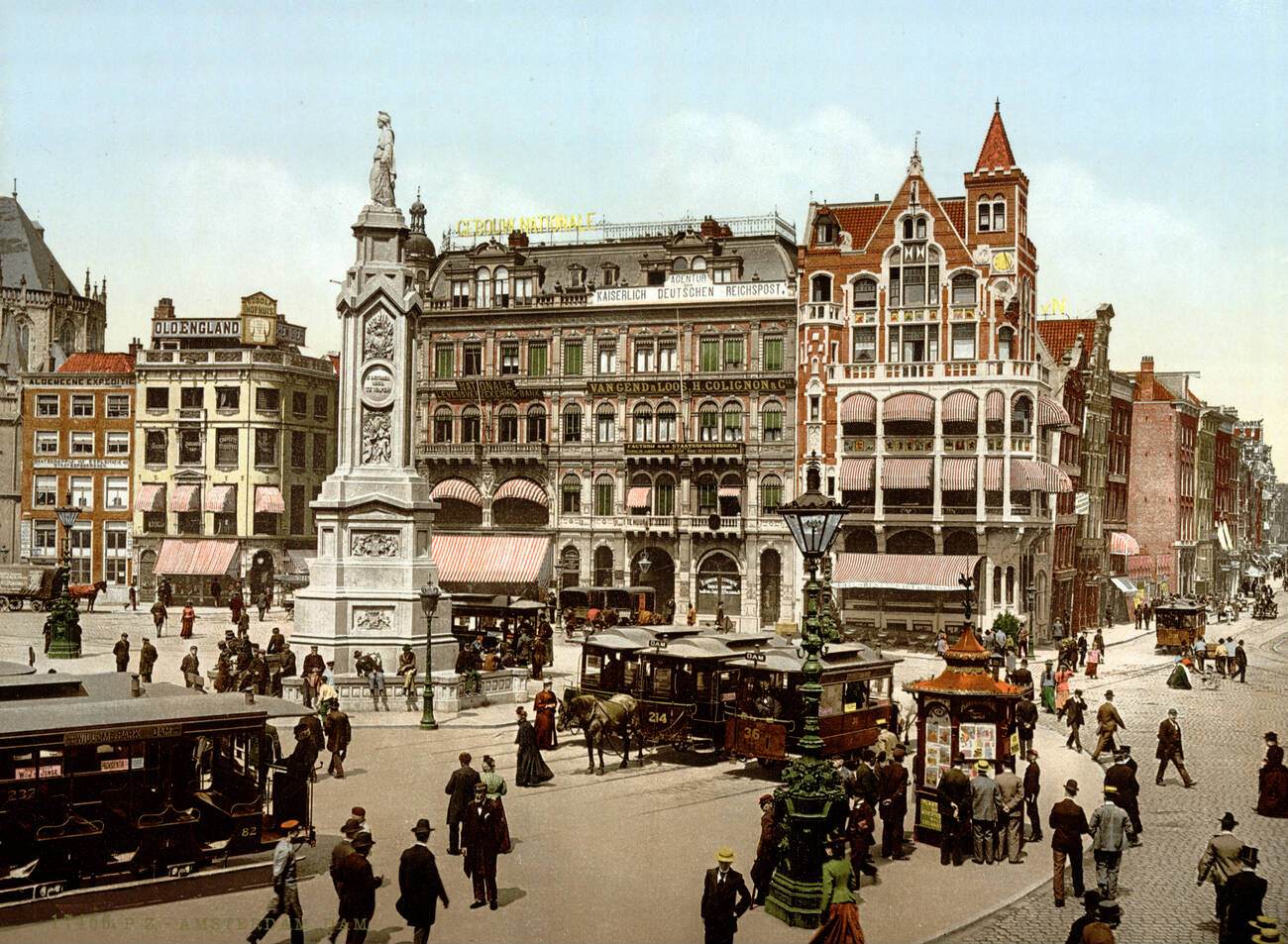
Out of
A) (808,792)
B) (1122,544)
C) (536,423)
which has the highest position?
(536,423)

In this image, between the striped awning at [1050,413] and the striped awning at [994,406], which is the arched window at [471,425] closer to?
the striped awning at [994,406]

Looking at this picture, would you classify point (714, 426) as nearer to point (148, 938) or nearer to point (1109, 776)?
point (1109, 776)

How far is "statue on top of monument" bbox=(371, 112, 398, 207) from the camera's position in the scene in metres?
36.7

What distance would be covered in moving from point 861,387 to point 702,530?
9.74 metres

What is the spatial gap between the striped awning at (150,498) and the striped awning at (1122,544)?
4919cm

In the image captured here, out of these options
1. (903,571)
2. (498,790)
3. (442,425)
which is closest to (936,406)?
(903,571)

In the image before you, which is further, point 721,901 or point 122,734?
point 122,734

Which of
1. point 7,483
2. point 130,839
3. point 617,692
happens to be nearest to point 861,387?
point 617,692

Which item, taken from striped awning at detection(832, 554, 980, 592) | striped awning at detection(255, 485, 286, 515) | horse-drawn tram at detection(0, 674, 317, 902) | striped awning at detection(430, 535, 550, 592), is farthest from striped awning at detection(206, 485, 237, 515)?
horse-drawn tram at detection(0, 674, 317, 902)

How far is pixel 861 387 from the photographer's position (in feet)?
184

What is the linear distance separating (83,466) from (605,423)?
30177 millimetres

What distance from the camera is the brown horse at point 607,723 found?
83.4 ft

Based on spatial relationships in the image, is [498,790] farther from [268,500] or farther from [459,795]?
[268,500]

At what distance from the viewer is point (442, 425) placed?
64.4 m
